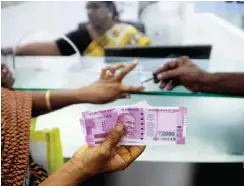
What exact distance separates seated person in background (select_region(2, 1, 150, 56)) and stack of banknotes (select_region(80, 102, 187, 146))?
3.16ft

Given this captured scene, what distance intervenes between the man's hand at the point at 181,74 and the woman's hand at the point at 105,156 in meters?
0.37

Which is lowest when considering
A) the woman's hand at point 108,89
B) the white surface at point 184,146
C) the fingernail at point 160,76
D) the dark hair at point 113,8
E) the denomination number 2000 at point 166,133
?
the white surface at point 184,146

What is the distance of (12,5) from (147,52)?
0.67 metres

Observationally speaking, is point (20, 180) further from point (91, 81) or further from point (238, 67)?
point (238, 67)

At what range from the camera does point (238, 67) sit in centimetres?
139

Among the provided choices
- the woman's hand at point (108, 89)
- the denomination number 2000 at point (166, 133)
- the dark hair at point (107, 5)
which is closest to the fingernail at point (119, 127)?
the denomination number 2000 at point (166, 133)

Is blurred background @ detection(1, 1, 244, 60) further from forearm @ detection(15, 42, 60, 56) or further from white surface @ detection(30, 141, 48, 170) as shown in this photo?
white surface @ detection(30, 141, 48, 170)

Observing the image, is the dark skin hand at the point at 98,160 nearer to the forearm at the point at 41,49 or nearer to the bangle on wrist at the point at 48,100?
the bangle on wrist at the point at 48,100

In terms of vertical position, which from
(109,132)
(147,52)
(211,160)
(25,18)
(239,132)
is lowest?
(211,160)

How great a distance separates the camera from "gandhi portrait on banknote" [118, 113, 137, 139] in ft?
3.05

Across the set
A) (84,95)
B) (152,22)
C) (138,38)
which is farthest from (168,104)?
(152,22)

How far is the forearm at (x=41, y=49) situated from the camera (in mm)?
1935

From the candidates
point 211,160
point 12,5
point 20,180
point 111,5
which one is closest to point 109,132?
point 20,180

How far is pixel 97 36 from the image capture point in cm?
205
